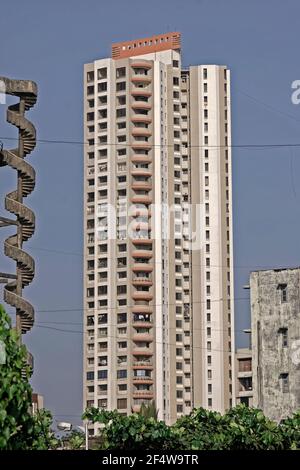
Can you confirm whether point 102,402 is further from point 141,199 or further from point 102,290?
point 141,199

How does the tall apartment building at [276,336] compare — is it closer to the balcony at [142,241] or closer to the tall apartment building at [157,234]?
the tall apartment building at [157,234]

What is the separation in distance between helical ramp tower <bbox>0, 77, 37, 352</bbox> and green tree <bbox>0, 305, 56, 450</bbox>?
32.4 meters

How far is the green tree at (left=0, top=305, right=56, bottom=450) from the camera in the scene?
71.3 feet

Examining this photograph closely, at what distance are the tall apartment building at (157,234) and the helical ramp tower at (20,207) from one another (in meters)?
91.2

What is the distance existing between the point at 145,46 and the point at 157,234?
2231cm

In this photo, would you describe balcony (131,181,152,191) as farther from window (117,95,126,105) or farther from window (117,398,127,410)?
window (117,398,127,410)

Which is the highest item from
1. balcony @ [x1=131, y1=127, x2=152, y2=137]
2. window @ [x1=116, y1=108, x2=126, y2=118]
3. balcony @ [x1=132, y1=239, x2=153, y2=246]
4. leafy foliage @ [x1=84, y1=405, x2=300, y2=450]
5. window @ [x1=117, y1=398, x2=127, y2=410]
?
window @ [x1=116, y1=108, x2=126, y2=118]

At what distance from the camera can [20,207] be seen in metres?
56.6

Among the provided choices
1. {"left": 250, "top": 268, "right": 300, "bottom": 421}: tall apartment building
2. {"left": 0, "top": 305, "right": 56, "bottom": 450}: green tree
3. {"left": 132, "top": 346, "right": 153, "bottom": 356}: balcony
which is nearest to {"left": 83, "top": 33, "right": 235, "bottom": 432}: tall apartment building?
{"left": 132, "top": 346, "right": 153, "bottom": 356}: balcony

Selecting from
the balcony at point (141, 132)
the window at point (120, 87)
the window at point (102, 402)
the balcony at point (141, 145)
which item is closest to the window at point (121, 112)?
the balcony at point (141, 132)

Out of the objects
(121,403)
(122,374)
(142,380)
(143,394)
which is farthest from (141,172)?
(121,403)

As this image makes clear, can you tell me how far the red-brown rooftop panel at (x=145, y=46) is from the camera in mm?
160000

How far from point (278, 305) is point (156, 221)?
71.3 m
